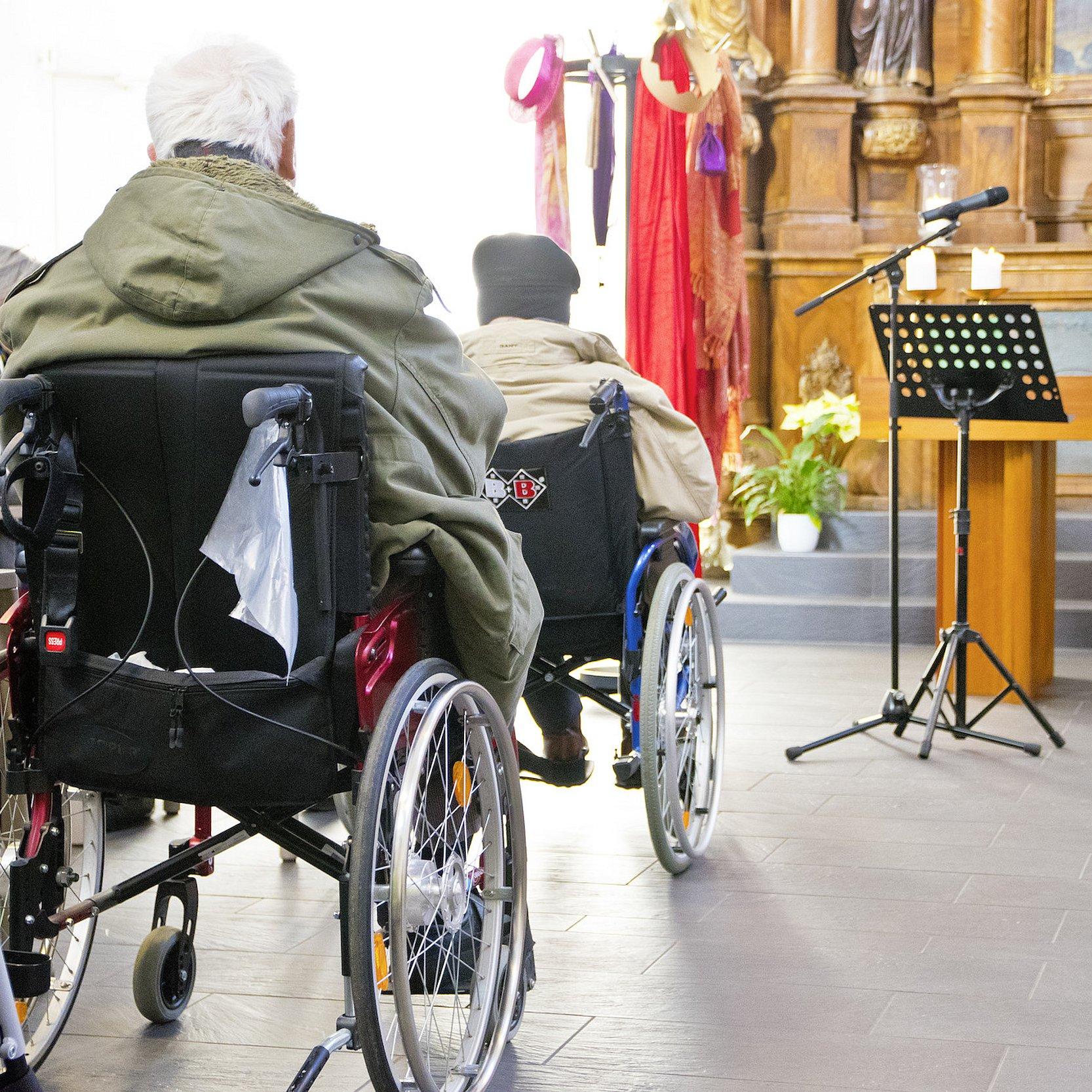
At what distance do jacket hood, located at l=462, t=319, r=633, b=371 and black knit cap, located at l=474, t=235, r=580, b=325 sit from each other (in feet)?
0.12

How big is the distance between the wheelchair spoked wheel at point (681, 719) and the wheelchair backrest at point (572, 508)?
121 mm

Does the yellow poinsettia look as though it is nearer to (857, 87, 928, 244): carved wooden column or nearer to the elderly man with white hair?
(857, 87, 928, 244): carved wooden column

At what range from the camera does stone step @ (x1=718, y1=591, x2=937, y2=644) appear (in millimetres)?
5758

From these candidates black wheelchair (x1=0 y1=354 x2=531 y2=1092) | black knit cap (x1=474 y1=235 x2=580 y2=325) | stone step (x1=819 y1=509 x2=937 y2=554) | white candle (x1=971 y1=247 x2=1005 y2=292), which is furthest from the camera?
stone step (x1=819 y1=509 x2=937 y2=554)

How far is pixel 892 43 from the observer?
707 cm

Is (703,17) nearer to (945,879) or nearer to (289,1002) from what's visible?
(945,879)

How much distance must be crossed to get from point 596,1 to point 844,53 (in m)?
1.67

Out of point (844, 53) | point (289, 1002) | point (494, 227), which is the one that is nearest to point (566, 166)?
point (494, 227)

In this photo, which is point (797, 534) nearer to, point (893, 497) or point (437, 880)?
point (893, 497)

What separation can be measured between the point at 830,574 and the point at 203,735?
4.58 metres

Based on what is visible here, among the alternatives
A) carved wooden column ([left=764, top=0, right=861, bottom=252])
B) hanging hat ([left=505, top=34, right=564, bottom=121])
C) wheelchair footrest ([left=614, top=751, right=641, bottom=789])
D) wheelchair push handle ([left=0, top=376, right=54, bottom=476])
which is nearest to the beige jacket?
wheelchair footrest ([left=614, top=751, right=641, bottom=789])

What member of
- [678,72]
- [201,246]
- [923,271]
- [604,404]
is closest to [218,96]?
[201,246]

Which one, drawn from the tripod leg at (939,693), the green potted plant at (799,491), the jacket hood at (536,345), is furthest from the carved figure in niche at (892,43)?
the jacket hood at (536,345)

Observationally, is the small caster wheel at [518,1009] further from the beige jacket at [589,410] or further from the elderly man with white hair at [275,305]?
the beige jacket at [589,410]
